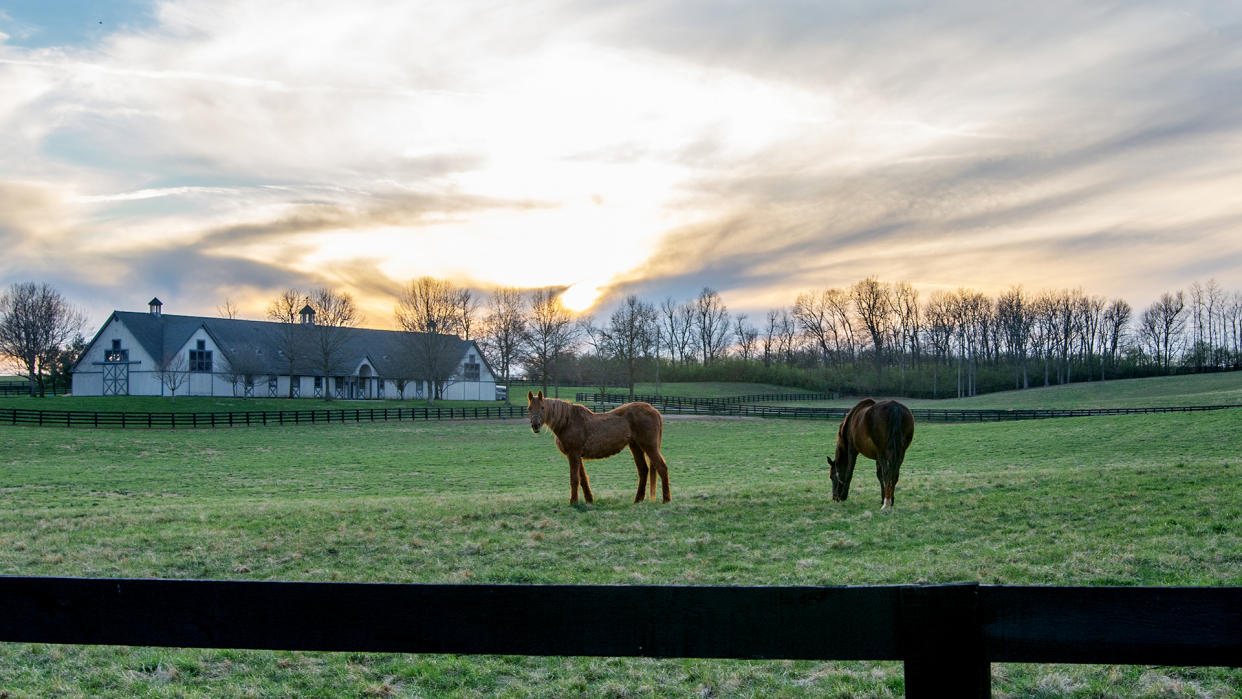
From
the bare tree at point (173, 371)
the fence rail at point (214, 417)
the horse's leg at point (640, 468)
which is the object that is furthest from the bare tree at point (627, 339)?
the horse's leg at point (640, 468)

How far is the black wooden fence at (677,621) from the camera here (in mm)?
2307

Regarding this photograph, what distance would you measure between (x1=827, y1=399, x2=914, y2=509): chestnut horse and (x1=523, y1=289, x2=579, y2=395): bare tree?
5401 centimetres

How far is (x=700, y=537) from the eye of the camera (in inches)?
401

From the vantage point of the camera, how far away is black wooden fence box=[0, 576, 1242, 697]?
Answer: 2.31m

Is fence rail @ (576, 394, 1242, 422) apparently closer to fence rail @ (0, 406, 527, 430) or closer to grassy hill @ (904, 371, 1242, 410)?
grassy hill @ (904, 371, 1242, 410)

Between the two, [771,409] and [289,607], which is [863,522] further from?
[771,409]

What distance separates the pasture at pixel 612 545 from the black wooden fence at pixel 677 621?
2647mm

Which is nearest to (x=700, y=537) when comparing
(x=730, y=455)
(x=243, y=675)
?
(x=243, y=675)

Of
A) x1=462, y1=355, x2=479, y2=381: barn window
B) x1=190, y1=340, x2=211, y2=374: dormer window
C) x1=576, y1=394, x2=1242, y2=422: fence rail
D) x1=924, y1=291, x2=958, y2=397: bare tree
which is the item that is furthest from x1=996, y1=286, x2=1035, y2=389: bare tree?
x1=190, y1=340, x2=211, y2=374: dormer window

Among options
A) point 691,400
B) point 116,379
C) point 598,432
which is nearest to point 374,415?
point 691,400

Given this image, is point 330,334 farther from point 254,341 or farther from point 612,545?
point 612,545

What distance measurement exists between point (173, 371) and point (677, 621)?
7158 centimetres

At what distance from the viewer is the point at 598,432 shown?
46.6 ft

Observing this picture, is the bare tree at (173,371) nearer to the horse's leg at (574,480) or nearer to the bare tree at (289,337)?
the bare tree at (289,337)
